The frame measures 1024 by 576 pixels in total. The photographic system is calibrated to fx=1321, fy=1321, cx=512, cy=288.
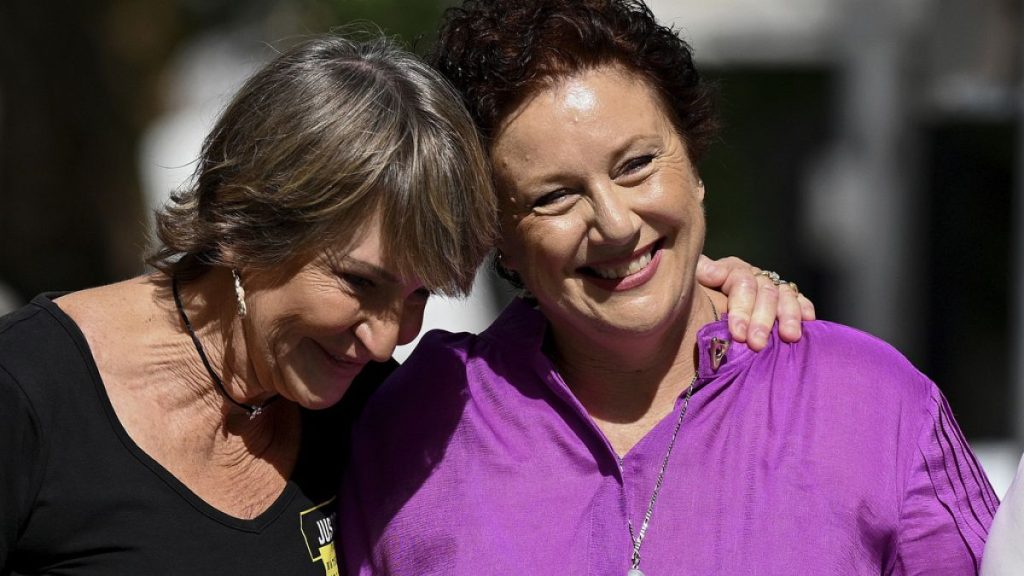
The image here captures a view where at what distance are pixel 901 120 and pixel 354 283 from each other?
8486 mm

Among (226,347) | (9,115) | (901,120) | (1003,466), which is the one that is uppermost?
(226,347)

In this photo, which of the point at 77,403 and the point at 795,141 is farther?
the point at 795,141

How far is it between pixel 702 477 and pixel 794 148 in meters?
11.1

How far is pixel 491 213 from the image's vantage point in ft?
8.46

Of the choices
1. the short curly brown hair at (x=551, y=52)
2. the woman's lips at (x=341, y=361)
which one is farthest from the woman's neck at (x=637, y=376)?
the woman's lips at (x=341, y=361)

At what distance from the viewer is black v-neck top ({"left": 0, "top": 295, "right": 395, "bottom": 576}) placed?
2258 mm

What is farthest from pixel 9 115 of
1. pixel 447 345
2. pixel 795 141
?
pixel 795 141

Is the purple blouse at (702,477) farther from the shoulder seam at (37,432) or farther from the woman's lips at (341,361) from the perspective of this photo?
the shoulder seam at (37,432)

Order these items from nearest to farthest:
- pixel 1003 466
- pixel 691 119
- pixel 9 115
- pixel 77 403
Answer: pixel 77 403 < pixel 691 119 < pixel 1003 466 < pixel 9 115

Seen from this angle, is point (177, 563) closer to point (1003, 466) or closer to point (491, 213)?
point (491, 213)

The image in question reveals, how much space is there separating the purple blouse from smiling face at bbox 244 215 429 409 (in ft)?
0.88

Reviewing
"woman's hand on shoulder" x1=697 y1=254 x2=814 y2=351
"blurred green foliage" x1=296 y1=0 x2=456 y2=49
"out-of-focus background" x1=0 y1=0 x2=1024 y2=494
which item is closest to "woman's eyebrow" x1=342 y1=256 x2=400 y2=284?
"woman's hand on shoulder" x1=697 y1=254 x2=814 y2=351

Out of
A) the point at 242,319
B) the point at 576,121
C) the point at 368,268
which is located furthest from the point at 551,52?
the point at 242,319

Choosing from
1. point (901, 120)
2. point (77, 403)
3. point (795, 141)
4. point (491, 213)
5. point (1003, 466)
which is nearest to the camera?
point (77, 403)
